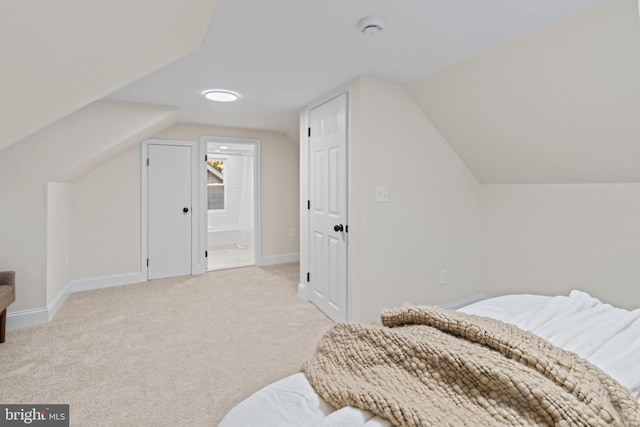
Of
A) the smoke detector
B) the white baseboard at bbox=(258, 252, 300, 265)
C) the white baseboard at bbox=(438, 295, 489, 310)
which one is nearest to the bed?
the smoke detector

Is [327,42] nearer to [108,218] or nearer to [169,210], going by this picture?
[169,210]

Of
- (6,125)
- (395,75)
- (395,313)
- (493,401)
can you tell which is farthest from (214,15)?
(493,401)

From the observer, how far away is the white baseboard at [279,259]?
4.90m

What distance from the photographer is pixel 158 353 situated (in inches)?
88.4

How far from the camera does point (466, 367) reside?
701 millimetres

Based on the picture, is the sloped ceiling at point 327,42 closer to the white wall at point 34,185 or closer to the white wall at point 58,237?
the white wall at point 34,185

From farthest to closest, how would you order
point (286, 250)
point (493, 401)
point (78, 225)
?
1. point (286, 250)
2. point (78, 225)
3. point (493, 401)

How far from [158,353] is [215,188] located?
5145 mm

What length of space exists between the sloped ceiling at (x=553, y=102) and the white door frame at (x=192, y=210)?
298 centimetres

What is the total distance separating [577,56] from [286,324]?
2.74 meters

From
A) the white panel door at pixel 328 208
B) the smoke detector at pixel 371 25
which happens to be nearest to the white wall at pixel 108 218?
the white panel door at pixel 328 208

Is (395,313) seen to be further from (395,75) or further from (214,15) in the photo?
(395,75)

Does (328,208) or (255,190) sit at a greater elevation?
(255,190)

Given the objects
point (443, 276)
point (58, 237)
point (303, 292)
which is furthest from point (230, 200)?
point (443, 276)
